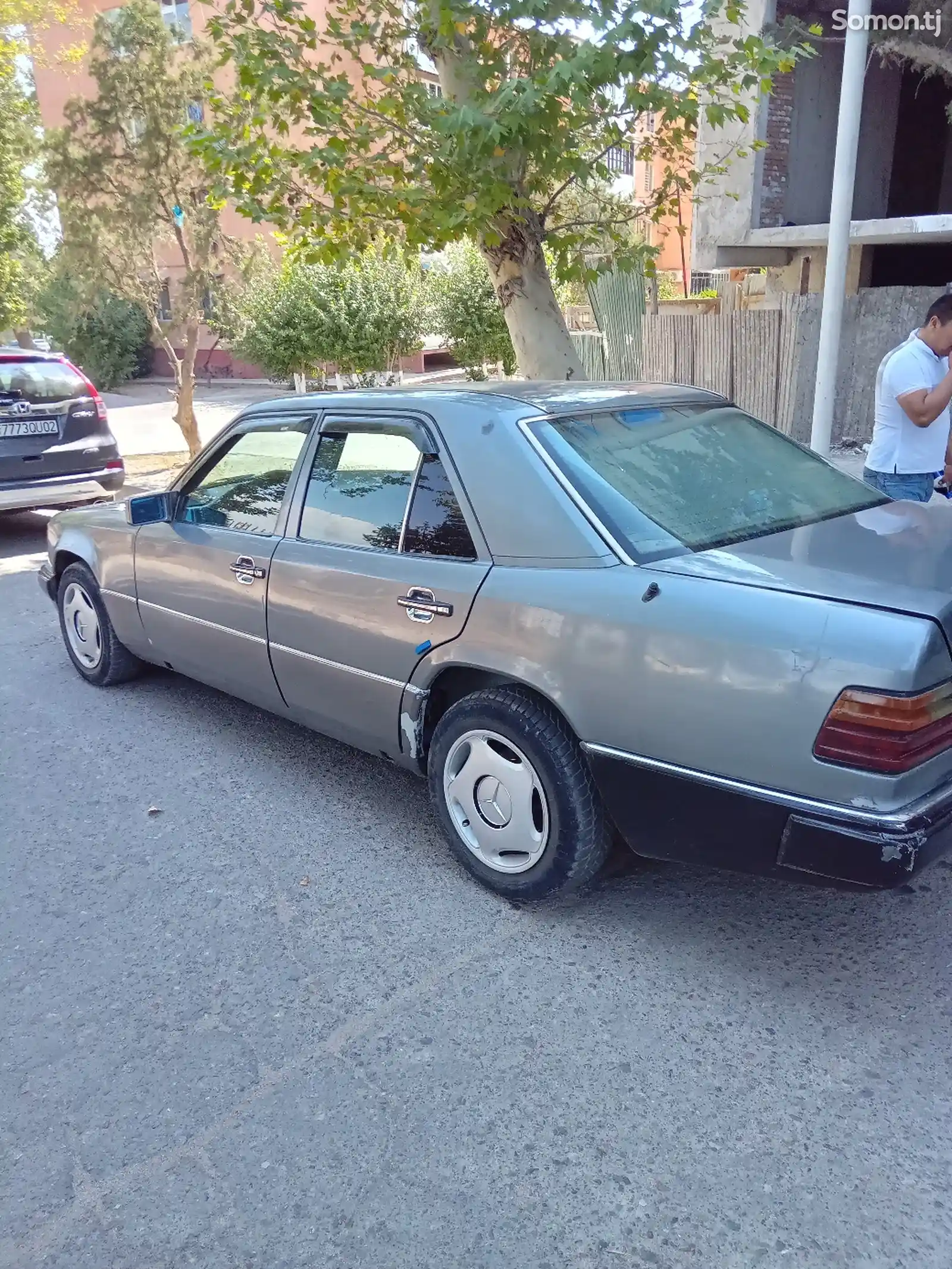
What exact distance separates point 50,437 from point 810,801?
26.9 feet

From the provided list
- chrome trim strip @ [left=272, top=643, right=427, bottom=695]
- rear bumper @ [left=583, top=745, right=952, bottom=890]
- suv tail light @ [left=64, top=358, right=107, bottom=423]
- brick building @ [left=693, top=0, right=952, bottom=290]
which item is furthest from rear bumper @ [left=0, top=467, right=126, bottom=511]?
brick building @ [left=693, top=0, right=952, bottom=290]

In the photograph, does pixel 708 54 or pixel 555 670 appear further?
pixel 708 54

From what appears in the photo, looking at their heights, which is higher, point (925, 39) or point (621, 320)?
point (925, 39)

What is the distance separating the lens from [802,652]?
241cm

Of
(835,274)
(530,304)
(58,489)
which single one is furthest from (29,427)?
(835,274)

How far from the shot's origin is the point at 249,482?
171 inches

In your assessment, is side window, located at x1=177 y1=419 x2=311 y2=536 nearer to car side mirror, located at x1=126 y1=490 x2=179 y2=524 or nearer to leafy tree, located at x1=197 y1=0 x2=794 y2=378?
car side mirror, located at x1=126 y1=490 x2=179 y2=524

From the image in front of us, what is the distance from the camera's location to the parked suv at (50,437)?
860 cm

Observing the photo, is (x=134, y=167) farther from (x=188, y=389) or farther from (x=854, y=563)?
(x=854, y=563)

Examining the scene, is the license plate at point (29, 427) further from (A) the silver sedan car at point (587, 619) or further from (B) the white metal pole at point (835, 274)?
(B) the white metal pole at point (835, 274)

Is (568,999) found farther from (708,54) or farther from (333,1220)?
(708,54)

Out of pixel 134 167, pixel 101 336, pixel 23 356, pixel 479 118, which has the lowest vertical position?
pixel 101 336

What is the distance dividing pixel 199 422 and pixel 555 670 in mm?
17802

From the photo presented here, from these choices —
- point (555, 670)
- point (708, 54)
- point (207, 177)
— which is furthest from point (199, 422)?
point (555, 670)
